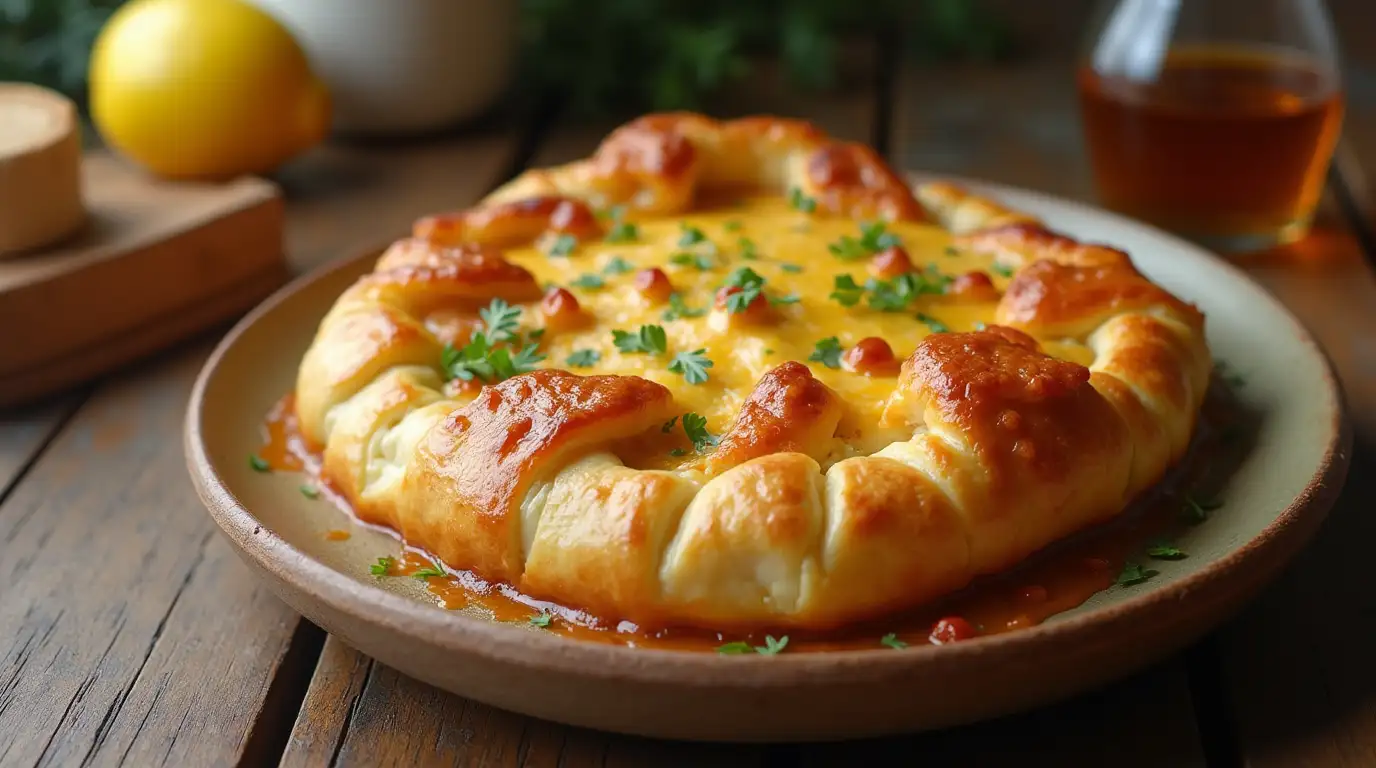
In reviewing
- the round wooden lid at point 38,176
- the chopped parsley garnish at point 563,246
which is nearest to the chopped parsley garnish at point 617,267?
the chopped parsley garnish at point 563,246

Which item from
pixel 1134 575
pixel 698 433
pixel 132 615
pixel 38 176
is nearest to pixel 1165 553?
A: pixel 1134 575

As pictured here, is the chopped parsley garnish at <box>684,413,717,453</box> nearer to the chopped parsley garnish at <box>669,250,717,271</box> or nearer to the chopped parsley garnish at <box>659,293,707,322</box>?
the chopped parsley garnish at <box>659,293,707,322</box>

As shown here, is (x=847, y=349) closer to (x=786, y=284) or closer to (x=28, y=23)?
(x=786, y=284)

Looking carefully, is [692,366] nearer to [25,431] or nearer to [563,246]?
[563,246]

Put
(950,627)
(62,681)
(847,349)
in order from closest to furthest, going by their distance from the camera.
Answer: (950,627) → (62,681) → (847,349)

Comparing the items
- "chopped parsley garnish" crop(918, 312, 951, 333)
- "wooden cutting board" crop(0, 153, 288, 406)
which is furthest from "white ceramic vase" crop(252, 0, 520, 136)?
"chopped parsley garnish" crop(918, 312, 951, 333)

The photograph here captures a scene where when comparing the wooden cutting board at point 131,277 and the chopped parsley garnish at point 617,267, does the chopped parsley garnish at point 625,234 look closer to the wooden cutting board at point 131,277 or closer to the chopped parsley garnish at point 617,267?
the chopped parsley garnish at point 617,267

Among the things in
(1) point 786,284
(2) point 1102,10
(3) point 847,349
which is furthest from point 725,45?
(3) point 847,349
